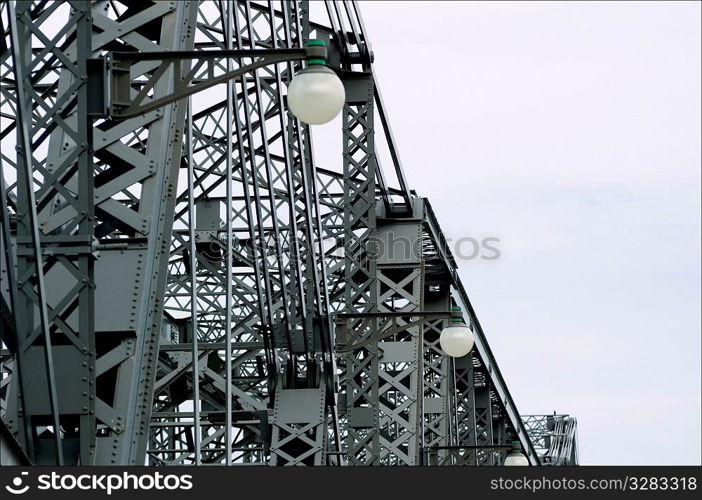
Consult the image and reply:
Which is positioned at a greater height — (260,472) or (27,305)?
(27,305)

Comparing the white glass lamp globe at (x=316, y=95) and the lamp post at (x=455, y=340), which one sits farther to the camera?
the lamp post at (x=455, y=340)

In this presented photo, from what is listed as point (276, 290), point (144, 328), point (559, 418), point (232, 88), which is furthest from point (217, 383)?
point (559, 418)

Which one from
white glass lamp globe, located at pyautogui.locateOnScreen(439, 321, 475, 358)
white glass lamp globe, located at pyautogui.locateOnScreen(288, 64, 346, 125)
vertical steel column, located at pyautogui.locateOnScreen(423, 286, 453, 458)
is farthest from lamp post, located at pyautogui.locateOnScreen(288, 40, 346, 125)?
vertical steel column, located at pyautogui.locateOnScreen(423, 286, 453, 458)

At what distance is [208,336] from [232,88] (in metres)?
17.7

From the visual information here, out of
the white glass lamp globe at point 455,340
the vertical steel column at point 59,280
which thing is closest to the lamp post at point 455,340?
the white glass lamp globe at point 455,340

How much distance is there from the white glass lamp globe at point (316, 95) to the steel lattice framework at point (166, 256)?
712 mm

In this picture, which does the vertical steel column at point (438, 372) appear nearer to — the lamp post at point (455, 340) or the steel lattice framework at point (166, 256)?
the steel lattice framework at point (166, 256)

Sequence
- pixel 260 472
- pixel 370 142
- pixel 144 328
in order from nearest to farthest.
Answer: pixel 260 472 → pixel 144 328 → pixel 370 142

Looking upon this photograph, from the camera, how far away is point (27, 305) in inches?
492

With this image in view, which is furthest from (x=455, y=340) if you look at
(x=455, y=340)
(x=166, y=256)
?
(x=166, y=256)

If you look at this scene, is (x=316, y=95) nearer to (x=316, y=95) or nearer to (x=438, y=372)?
(x=316, y=95)

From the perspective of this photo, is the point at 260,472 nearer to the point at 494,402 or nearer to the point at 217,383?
the point at 217,383

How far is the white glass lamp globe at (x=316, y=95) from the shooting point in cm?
1213

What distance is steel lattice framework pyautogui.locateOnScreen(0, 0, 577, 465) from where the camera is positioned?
1266 centimetres
